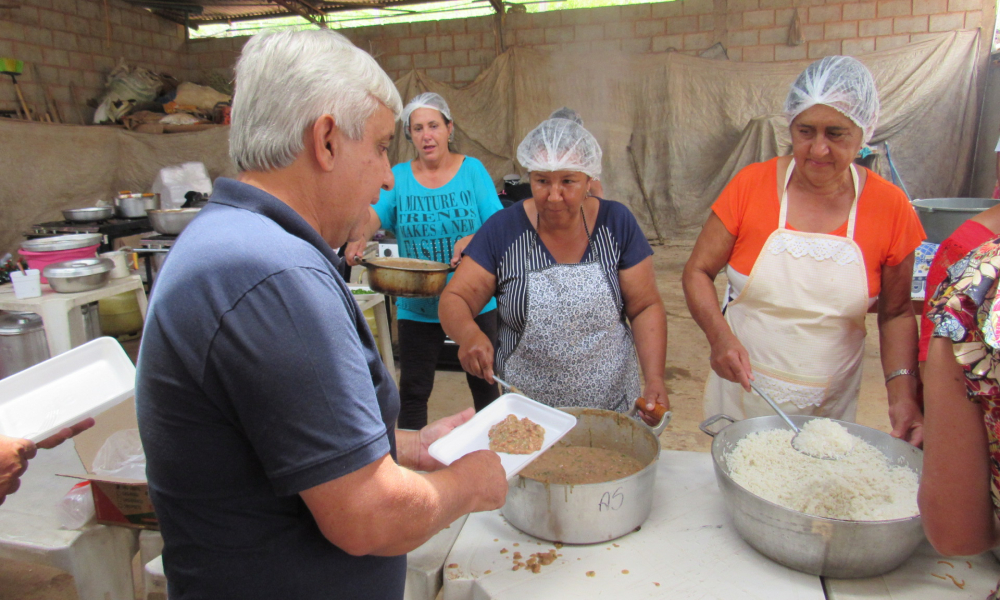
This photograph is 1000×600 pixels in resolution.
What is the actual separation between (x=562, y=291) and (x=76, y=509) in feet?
4.93

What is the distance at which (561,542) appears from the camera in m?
1.31

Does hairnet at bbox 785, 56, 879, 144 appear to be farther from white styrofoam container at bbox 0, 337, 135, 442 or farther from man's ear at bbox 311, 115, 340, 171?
white styrofoam container at bbox 0, 337, 135, 442

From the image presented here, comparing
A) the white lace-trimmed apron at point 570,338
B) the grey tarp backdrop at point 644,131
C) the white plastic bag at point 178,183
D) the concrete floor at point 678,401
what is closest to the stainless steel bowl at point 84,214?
the white plastic bag at point 178,183

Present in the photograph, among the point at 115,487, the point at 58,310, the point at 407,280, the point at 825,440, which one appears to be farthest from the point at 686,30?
the point at 115,487

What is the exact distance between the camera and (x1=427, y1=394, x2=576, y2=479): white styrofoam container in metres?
1.35

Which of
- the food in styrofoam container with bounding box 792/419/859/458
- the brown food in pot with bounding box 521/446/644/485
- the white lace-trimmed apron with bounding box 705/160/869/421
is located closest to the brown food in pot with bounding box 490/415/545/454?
the brown food in pot with bounding box 521/446/644/485

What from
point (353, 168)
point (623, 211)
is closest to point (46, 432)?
point (353, 168)

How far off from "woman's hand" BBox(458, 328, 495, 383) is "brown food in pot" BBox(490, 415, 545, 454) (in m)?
0.43

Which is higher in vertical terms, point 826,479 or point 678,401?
point 826,479

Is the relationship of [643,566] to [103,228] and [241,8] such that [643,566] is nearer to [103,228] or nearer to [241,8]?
[103,228]

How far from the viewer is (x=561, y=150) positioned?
193 cm

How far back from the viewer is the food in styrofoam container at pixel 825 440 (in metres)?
1.36

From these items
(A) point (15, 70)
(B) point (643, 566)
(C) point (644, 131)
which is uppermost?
(A) point (15, 70)

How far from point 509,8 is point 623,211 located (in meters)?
7.59
